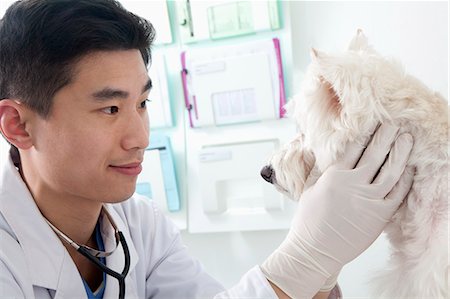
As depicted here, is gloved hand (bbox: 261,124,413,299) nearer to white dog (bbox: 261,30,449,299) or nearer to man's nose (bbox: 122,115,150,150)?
white dog (bbox: 261,30,449,299)

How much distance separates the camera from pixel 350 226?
2.81 ft

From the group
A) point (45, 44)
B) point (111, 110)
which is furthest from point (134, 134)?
point (45, 44)

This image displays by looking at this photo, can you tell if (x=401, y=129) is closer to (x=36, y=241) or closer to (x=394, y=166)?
(x=394, y=166)

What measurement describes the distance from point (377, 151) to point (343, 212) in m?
0.14

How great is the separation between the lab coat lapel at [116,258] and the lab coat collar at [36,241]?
7cm

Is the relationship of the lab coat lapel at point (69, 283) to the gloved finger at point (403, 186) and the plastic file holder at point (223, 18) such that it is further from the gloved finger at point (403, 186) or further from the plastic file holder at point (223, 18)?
the plastic file holder at point (223, 18)

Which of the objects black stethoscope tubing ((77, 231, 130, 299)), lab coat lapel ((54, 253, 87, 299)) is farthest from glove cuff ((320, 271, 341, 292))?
lab coat lapel ((54, 253, 87, 299))

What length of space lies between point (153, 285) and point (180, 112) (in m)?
0.76

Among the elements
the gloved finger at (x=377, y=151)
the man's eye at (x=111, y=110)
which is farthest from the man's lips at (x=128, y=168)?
the gloved finger at (x=377, y=151)

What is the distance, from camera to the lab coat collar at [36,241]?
3.14 feet

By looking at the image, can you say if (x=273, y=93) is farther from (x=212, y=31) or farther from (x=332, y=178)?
(x=332, y=178)

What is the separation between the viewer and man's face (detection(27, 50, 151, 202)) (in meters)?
0.89

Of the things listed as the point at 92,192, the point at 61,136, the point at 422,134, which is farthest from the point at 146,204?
the point at 422,134

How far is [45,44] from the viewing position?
0.88 m
